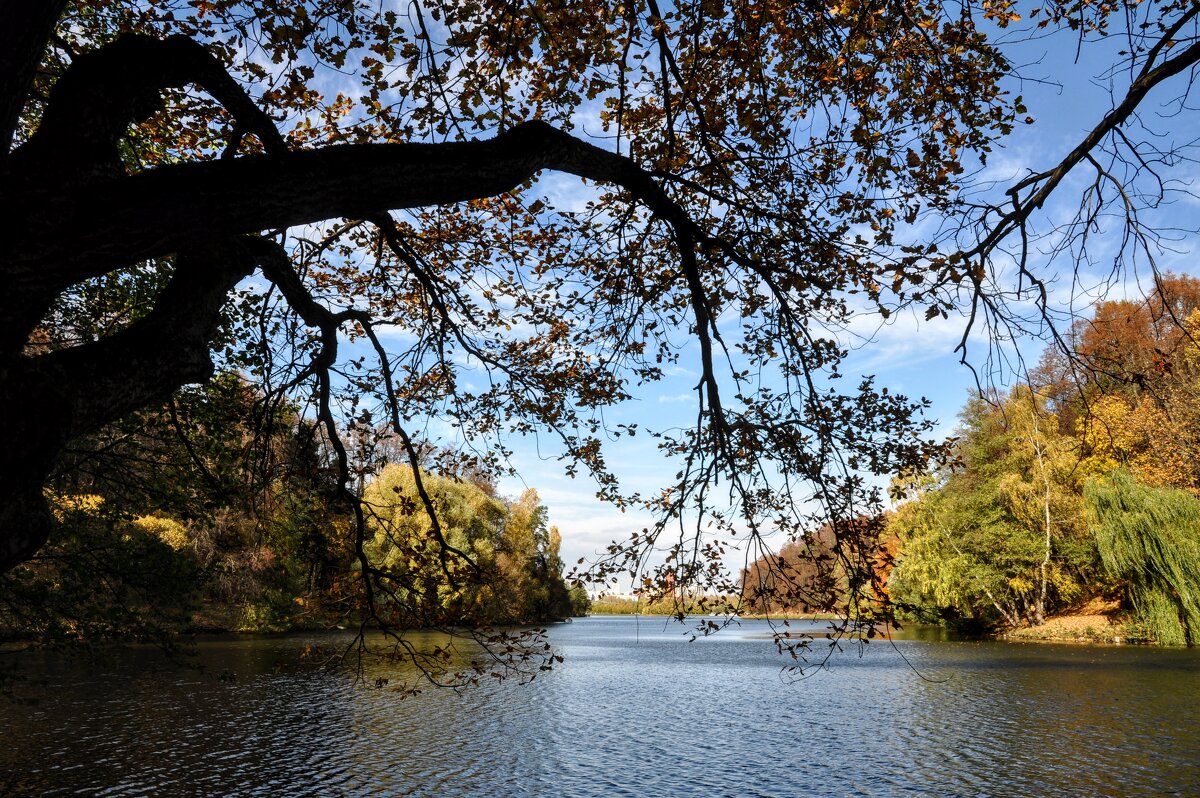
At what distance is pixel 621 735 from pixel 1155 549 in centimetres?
2252

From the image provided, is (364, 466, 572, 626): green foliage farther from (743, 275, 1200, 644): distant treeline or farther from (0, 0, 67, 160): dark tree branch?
(743, 275, 1200, 644): distant treeline

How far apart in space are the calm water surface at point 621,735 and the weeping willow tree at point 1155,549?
10.4 ft

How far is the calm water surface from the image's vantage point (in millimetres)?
10898

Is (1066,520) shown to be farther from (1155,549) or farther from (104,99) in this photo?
(104,99)

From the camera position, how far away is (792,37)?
605cm

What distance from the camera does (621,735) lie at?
47.6 ft

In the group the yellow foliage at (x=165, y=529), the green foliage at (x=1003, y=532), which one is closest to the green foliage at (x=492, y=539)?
the yellow foliage at (x=165, y=529)

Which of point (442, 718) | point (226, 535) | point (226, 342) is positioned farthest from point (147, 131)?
point (226, 535)

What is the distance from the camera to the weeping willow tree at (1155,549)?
83.0 feet

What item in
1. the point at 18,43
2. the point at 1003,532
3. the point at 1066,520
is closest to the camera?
the point at 18,43

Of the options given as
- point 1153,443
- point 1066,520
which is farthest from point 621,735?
point 1153,443

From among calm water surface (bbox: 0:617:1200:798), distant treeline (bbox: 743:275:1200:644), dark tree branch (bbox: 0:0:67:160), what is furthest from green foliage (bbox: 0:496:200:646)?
distant treeline (bbox: 743:275:1200:644)

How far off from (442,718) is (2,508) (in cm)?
1506

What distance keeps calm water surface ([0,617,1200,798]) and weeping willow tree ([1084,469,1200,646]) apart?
317 cm
